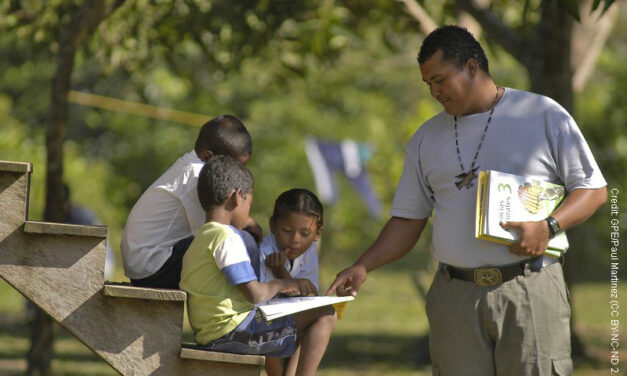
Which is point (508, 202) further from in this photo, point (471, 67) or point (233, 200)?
point (233, 200)

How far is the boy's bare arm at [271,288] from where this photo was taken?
4.14 meters

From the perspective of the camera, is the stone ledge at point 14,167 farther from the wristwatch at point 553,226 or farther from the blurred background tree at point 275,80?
the blurred background tree at point 275,80

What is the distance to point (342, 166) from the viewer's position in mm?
13820

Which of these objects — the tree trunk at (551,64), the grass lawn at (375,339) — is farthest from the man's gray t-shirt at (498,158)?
the grass lawn at (375,339)

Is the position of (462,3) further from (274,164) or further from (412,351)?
(274,164)

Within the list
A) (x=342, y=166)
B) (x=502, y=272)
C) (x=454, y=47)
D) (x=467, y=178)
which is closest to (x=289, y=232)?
(x=467, y=178)

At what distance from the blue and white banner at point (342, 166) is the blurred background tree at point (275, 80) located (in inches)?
8.5

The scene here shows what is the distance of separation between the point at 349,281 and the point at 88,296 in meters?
1.09

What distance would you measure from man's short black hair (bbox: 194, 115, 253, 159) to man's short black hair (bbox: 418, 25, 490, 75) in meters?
0.95

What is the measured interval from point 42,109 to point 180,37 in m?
17.1

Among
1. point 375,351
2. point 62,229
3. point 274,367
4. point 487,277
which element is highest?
point 62,229

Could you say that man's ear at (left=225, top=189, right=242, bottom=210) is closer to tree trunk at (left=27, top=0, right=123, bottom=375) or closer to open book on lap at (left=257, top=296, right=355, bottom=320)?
open book on lap at (left=257, top=296, right=355, bottom=320)

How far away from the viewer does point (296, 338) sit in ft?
14.8

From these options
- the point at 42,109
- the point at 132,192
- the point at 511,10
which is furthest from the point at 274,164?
the point at 511,10
